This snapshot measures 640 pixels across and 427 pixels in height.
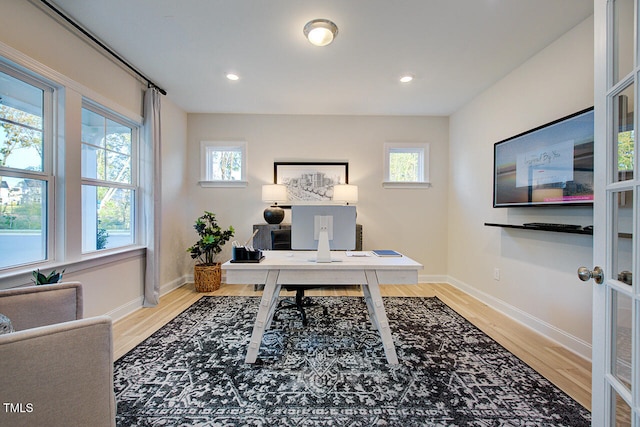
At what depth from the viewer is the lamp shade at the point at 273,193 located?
3.63 m

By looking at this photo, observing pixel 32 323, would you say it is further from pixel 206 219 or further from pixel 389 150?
pixel 389 150

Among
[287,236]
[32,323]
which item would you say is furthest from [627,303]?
[287,236]

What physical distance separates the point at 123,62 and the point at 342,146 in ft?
9.08

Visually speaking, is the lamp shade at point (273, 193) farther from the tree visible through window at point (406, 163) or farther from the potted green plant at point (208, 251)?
the tree visible through window at point (406, 163)

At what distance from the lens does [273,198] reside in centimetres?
365

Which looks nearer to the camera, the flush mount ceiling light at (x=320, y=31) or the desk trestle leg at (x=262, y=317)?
the desk trestle leg at (x=262, y=317)

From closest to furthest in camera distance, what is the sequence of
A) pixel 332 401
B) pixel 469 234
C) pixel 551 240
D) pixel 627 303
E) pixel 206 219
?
pixel 627 303
pixel 332 401
pixel 551 240
pixel 469 234
pixel 206 219

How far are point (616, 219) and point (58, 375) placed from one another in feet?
6.43

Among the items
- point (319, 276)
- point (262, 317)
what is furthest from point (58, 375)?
point (319, 276)

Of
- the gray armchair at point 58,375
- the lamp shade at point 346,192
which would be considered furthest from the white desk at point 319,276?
the lamp shade at point 346,192

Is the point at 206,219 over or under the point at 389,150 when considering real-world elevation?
under

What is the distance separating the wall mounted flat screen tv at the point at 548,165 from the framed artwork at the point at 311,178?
2013mm

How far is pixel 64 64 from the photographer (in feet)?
6.56

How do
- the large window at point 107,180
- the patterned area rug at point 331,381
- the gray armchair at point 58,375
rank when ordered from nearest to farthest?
the gray armchair at point 58,375 < the patterned area rug at point 331,381 < the large window at point 107,180
